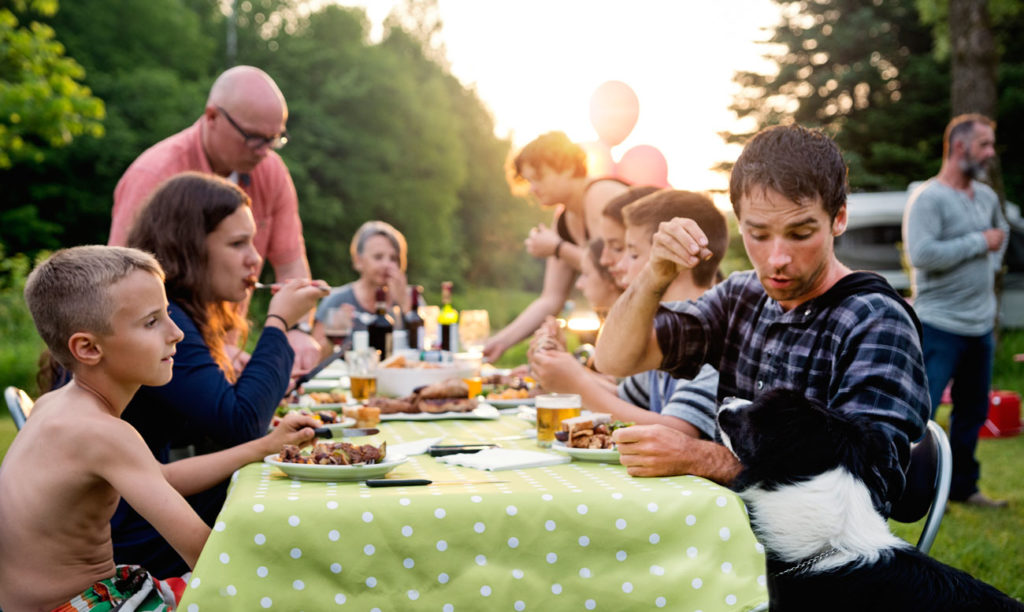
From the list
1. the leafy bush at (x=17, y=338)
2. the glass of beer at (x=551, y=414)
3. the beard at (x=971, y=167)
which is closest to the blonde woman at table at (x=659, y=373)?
the glass of beer at (x=551, y=414)

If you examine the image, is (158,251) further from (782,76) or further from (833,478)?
(782,76)

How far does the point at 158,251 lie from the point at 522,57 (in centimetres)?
2769

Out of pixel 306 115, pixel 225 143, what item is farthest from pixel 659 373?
pixel 306 115

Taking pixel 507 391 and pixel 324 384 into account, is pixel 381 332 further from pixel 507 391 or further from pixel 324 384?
pixel 507 391

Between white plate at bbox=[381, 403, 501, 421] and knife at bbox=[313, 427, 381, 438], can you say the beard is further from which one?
knife at bbox=[313, 427, 381, 438]

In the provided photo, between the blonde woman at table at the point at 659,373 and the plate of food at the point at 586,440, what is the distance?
255 millimetres

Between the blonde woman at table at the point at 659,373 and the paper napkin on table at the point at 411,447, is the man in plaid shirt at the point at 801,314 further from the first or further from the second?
the paper napkin on table at the point at 411,447

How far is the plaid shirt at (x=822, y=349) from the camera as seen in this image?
183 centimetres

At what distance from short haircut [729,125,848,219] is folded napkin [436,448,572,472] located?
68 centimetres

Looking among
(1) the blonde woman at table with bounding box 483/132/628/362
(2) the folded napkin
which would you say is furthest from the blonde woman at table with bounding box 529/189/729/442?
(1) the blonde woman at table with bounding box 483/132/628/362

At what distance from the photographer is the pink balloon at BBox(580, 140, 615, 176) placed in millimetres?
8058

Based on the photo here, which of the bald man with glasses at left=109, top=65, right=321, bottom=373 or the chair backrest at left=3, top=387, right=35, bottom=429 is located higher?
the bald man with glasses at left=109, top=65, right=321, bottom=373

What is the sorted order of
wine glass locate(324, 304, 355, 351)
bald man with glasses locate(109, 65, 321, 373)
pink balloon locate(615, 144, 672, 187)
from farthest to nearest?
pink balloon locate(615, 144, 672, 187) → wine glass locate(324, 304, 355, 351) → bald man with glasses locate(109, 65, 321, 373)

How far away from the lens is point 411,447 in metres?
2.23
